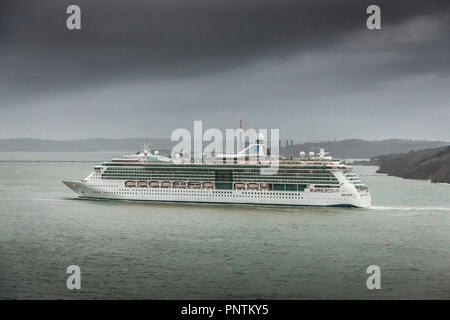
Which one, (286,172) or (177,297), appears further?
(286,172)

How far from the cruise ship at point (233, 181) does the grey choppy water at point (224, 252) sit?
4.83ft

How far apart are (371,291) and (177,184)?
733 inches

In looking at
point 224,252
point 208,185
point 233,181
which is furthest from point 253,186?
point 224,252

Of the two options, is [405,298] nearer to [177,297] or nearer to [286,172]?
[177,297]

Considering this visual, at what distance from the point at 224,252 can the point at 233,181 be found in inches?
524

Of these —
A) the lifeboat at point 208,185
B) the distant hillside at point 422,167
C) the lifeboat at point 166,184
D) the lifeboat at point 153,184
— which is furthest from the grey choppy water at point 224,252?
the distant hillside at point 422,167

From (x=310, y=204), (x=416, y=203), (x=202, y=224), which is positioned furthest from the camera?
(x=416, y=203)

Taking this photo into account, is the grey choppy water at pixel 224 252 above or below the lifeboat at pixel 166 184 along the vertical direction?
below

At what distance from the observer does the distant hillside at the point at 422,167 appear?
60.9 m

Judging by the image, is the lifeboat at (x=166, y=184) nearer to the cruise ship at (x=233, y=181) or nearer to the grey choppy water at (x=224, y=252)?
the cruise ship at (x=233, y=181)

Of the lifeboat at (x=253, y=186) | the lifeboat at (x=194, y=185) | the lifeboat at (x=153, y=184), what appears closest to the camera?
the lifeboat at (x=253, y=186)

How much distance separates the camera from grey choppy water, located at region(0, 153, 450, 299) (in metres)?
12.6

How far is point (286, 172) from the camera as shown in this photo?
93.8 ft
